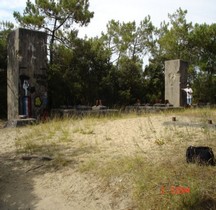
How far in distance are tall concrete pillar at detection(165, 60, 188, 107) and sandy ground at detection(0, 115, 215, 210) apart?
35.5ft

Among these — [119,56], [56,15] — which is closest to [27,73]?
[56,15]

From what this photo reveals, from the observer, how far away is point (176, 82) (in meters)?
18.4

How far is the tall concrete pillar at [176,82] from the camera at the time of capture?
59.9ft

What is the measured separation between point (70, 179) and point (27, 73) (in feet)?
25.7

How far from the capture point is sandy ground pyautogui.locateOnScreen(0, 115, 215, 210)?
14.6ft

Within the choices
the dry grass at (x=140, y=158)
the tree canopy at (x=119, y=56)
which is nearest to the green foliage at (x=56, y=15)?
the tree canopy at (x=119, y=56)

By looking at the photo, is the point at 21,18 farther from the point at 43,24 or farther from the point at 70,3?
the point at 70,3

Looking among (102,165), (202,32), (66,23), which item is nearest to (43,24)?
(66,23)

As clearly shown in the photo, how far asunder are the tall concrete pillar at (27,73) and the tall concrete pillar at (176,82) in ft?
27.4

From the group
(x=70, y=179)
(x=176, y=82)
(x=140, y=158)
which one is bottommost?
(x=70, y=179)

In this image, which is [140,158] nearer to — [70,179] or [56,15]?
[70,179]
